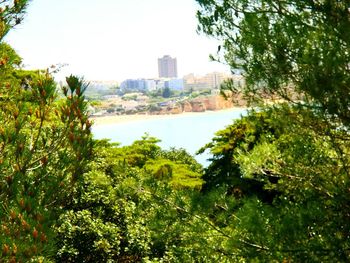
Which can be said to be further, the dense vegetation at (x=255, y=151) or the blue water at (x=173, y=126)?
the blue water at (x=173, y=126)

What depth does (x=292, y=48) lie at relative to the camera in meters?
3.73

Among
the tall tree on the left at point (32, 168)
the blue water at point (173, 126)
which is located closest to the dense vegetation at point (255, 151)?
the tall tree on the left at point (32, 168)

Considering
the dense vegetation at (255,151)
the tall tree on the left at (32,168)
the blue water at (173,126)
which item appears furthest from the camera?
the blue water at (173,126)

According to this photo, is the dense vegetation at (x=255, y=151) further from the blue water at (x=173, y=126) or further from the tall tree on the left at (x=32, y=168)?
the blue water at (x=173, y=126)

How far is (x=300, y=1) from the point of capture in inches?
149

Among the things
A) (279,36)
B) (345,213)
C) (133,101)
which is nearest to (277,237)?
(345,213)

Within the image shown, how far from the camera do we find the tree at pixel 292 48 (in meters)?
3.35

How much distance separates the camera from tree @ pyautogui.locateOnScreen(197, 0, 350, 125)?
3.35m

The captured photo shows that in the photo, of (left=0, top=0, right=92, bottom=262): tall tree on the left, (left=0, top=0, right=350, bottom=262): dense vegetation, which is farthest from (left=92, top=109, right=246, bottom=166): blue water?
(left=0, top=0, right=92, bottom=262): tall tree on the left

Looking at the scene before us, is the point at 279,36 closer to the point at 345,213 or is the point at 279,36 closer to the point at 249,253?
the point at 345,213

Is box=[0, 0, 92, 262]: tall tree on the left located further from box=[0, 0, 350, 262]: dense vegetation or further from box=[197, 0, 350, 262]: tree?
box=[197, 0, 350, 262]: tree

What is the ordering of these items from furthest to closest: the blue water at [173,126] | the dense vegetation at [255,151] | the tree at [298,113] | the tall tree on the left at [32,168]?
the blue water at [173,126] < the tree at [298,113] < the dense vegetation at [255,151] < the tall tree on the left at [32,168]

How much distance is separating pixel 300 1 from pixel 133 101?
137 metres

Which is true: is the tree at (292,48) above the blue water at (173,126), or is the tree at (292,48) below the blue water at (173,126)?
above
